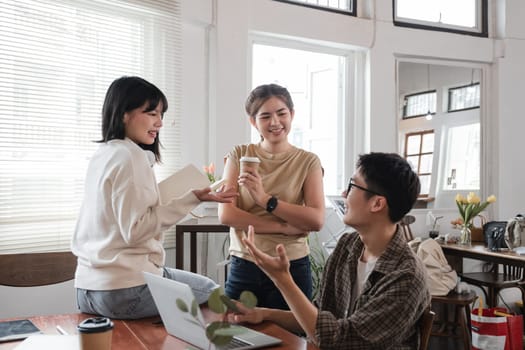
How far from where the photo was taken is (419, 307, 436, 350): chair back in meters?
1.35

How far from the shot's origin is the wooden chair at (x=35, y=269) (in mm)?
2062

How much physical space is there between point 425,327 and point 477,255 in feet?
9.10

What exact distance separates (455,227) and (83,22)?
3.52 m

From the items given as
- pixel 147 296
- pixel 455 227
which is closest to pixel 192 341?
pixel 147 296

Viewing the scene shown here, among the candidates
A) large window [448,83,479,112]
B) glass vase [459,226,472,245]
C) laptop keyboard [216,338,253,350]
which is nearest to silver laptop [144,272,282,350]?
laptop keyboard [216,338,253,350]

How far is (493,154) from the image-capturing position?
199 inches

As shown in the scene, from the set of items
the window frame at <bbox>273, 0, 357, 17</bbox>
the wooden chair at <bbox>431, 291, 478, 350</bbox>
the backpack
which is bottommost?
the wooden chair at <bbox>431, 291, 478, 350</bbox>

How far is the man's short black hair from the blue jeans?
53 cm

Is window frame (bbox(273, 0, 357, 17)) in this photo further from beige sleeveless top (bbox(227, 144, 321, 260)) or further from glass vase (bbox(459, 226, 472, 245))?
beige sleeveless top (bbox(227, 144, 321, 260))

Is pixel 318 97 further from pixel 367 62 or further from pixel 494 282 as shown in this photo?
pixel 494 282

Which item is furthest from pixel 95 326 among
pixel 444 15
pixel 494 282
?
pixel 444 15

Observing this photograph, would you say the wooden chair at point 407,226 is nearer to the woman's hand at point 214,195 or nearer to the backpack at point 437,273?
the backpack at point 437,273

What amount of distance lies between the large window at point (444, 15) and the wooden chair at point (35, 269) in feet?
12.2

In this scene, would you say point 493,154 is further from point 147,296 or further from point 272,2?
point 147,296
